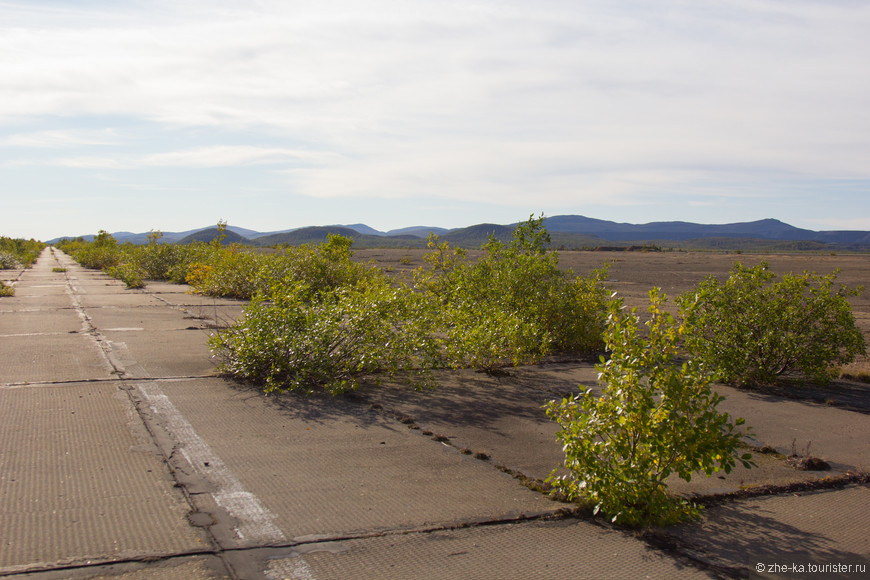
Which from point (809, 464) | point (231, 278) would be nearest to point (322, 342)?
point (809, 464)

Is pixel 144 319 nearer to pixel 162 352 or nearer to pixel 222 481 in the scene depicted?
pixel 162 352

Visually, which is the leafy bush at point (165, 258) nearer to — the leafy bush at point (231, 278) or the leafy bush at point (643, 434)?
the leafy bush at point (231, 278)

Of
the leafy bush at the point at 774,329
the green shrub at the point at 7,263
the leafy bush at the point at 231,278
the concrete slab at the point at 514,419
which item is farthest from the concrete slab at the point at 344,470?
the green shrub at the point at 7,263

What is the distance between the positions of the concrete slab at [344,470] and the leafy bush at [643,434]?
1.51ft

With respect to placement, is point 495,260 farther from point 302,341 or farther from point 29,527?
point 29,527

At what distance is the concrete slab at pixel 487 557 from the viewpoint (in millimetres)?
3258

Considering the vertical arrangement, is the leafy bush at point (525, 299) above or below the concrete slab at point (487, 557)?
above

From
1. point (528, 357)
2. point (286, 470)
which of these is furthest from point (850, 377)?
point (286, 470)

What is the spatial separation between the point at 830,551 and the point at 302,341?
209 inches

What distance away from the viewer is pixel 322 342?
723cm

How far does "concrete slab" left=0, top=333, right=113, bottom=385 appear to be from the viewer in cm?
743

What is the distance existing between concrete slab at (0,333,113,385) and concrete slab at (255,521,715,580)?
5.28m

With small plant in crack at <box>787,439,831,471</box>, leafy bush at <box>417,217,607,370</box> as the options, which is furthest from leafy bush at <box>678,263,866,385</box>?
small plant in crack at <box>787,439,831,471</box>

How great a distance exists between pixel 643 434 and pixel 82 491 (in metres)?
3.58
